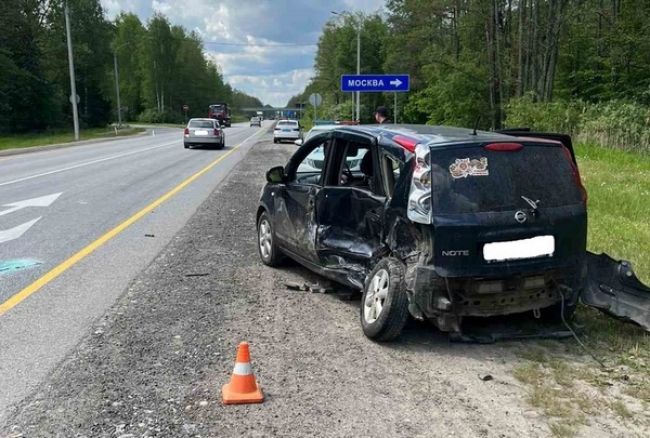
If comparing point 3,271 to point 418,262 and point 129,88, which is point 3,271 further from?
point 129,88

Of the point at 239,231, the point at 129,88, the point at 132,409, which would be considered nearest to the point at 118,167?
the point at 239,231

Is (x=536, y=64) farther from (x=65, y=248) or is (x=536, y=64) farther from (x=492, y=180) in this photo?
(x=492, y=180)

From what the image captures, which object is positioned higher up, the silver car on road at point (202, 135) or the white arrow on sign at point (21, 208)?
the silver car on road at point (202, 135)

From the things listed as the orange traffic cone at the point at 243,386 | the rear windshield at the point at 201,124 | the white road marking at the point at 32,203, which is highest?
the rear windshield at the point at 201,124

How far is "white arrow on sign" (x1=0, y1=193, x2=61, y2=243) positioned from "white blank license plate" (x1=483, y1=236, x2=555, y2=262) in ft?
20.9

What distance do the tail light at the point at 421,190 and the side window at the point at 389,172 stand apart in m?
0.37

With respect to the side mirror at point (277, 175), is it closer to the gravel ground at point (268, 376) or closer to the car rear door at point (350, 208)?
the car rear door at point (350, 208)

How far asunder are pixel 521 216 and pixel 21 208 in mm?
9106

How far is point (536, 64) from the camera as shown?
31.8m

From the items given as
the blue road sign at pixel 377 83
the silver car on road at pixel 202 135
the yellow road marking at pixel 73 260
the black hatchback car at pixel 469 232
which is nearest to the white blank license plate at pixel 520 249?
the black hatchback car at pixel 469 232

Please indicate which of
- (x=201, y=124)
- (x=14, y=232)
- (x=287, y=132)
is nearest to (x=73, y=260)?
(x=14, y=232)

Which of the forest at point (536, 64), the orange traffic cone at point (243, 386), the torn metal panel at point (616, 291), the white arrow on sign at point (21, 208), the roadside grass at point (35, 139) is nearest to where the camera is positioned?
the orange traffic cone at point (243, 386)

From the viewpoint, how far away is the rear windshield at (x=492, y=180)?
420 cm

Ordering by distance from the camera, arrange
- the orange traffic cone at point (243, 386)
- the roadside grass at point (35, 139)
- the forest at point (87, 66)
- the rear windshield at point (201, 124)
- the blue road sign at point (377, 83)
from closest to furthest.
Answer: the orange traffic cone at point (243, 386), the blue road sign at point (377, 83), the rear windshield at point (201, 124), the roadside grass at point (35, 139), the forest at point (87, 66)
